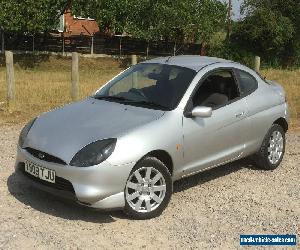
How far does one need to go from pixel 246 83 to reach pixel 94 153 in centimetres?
273

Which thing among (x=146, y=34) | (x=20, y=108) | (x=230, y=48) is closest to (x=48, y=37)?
(x=146, y=34)

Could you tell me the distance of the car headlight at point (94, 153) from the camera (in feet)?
15.0

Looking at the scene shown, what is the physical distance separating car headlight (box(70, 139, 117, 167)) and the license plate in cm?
29

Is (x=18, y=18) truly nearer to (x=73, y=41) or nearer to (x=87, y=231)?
(x=73, y=41)

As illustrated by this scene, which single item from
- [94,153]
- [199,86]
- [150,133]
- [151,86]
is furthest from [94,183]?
[199,86]

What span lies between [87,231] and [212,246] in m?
1.25

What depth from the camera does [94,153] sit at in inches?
182

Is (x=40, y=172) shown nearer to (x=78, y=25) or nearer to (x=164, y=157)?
(x=164, y=157)

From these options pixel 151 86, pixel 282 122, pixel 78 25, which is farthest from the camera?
pixel 78 25

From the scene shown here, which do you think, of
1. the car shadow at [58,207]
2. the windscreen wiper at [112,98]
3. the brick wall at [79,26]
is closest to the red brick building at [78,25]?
the brick wall at [79,26]

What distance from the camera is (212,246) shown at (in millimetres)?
4441

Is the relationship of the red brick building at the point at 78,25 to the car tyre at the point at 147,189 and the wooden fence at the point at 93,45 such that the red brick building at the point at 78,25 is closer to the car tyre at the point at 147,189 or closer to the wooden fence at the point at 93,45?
the wooden fence at the point at 93,45

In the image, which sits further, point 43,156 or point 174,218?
point 174,218

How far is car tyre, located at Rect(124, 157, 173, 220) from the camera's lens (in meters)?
4.82
